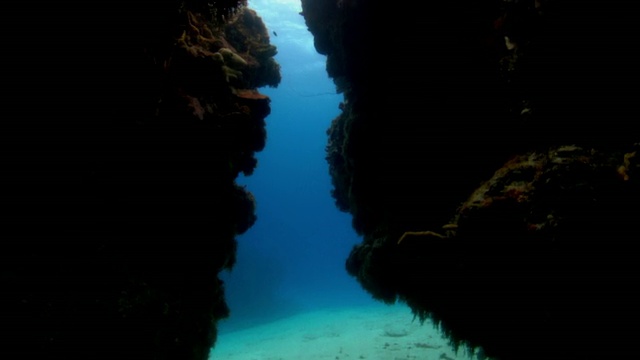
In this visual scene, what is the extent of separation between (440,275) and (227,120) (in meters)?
5.16

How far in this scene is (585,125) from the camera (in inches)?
189

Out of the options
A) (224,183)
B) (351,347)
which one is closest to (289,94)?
(351,347)

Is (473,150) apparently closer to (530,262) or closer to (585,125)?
(585,125)

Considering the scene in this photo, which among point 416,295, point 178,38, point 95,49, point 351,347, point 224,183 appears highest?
point 178,38

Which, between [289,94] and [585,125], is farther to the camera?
[289,94]

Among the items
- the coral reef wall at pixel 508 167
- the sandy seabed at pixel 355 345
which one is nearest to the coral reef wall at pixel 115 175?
the coral reef wall at pixel 508 167

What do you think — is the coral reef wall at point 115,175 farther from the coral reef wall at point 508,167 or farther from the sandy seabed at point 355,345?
the sandy seabed at point 355,345

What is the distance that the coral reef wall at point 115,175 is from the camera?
462 cm

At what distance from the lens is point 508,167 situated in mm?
5039

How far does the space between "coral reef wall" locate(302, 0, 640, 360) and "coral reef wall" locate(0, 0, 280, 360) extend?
3.81 meters

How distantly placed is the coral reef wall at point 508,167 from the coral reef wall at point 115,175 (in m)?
3.81

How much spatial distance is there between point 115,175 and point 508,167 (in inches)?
257

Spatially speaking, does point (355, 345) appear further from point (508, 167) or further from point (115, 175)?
point (115, 175)

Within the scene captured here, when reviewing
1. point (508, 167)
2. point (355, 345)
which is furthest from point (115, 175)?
point (355, 345)
